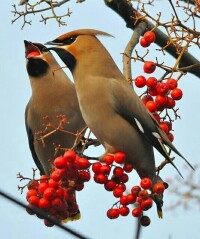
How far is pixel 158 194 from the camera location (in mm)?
2564

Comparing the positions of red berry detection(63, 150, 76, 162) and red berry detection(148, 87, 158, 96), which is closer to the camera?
red berry detection(63, 150, 76, 162)

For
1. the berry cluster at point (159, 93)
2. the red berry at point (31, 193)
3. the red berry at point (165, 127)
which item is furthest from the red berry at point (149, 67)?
the red berry at point (31, 193)

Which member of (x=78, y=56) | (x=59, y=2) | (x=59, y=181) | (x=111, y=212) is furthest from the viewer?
(x=59, y=2)

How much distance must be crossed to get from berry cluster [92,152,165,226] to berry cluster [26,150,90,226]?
69 millimetres

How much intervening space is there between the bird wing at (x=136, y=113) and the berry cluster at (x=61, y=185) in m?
0.45

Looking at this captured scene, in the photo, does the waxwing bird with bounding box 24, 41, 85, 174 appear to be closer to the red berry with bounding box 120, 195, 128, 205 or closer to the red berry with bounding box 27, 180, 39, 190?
the red berry with bounding box 27, 180, 39, 190

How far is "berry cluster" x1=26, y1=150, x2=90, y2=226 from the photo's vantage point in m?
2.33

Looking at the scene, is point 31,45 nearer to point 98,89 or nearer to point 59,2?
point 59,2

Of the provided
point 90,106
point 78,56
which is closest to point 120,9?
point 78,56

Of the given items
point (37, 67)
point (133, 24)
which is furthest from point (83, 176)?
point (37, 67)

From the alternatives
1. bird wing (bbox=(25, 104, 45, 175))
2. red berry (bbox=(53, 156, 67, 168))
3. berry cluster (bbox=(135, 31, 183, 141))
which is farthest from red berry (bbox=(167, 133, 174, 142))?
bird wing (bbox=(25, 104, 45, 175))

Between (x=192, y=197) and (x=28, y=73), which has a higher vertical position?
(x=28, y=73)

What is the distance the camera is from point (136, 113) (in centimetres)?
290

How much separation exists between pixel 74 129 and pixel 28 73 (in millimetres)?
857
